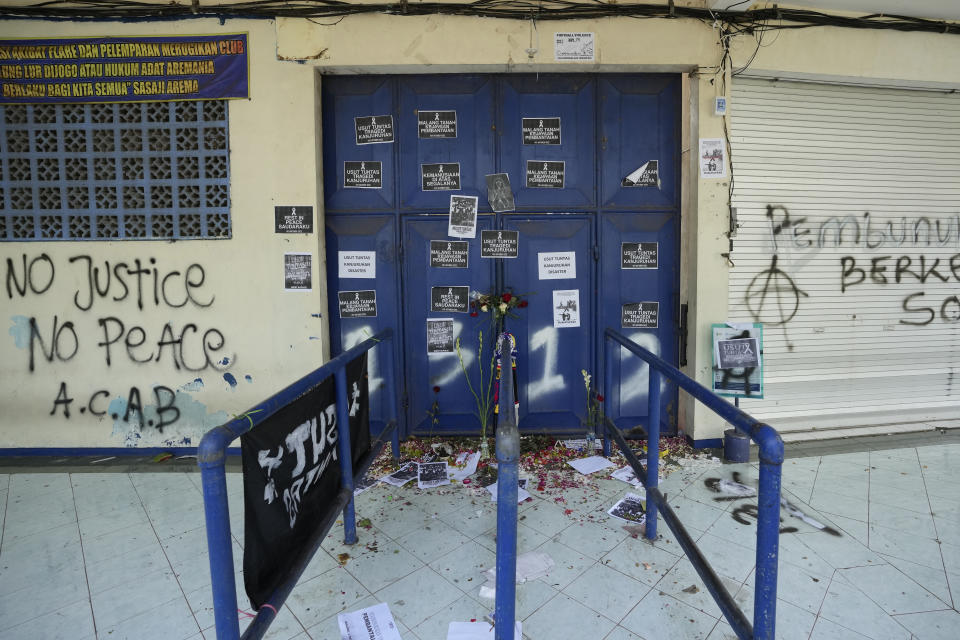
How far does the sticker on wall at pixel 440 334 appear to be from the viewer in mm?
3941

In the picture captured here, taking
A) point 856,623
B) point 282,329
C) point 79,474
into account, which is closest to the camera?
point 856,623

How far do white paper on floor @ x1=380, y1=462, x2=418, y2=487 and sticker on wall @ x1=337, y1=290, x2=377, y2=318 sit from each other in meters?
1.26

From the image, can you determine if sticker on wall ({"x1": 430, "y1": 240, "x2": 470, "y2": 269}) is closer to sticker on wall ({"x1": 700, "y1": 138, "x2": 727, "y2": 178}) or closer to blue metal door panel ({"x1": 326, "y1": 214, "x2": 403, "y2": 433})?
blue metal door panel ({"x1": 326, "y1": 214, "x2": 403, "y2": 433})

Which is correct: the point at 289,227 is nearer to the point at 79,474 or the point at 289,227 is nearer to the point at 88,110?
the point at 88,110

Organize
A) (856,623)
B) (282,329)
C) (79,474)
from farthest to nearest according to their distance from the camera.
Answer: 1. (282,329)
2. (79,474)
3. (856,623)

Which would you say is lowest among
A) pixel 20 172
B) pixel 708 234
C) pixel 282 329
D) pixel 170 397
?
pixel 170 397

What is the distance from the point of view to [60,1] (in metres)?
3.50

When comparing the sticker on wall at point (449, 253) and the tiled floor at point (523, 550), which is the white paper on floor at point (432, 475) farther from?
the sticker on wall at point (449, 253)

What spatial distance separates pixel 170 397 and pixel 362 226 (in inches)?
80.0

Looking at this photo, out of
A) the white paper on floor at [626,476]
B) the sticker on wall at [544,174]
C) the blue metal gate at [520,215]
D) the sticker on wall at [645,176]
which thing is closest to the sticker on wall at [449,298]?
the blue metal gate at [520,215]

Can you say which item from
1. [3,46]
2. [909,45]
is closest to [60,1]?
[3,46]

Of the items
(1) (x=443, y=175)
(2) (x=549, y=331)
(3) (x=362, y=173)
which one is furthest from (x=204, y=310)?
(2) (x=549, y=331)

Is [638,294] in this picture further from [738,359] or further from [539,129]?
[539,129]

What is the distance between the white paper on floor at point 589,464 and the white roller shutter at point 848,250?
1.53 metres
